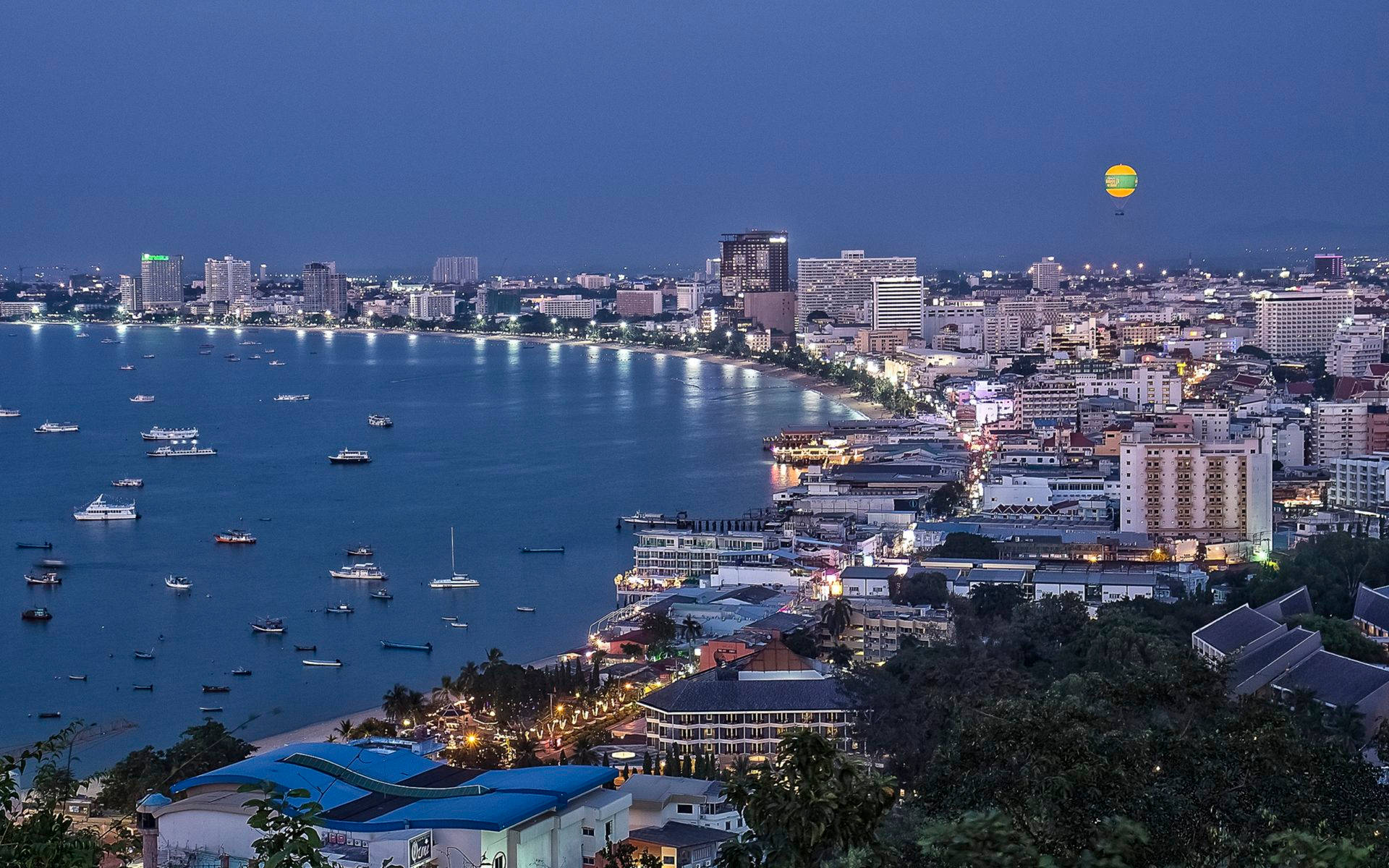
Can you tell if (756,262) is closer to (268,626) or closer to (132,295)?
(132,295)

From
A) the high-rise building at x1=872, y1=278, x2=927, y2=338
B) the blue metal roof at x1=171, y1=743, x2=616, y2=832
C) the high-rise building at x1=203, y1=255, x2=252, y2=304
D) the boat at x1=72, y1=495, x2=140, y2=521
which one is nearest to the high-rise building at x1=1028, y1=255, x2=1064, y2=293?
the high-rise building at x1=872, y1=278, x2=927, y2=338

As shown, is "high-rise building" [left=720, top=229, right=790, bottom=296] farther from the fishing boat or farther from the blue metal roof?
the blue metal roof

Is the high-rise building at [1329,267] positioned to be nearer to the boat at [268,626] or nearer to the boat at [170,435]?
the boat at [170,435]

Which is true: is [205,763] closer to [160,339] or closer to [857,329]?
[857,329]

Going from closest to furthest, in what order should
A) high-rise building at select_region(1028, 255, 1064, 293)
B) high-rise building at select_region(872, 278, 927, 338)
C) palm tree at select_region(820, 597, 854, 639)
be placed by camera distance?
palm tree at select_region(820, 597, 854, 639)
high-rise building at select_region(872, 278, 927, 338)
high-rise building at select_region(1028, 255, 1064, 293)

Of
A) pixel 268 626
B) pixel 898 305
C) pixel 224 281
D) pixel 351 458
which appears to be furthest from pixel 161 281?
pixel 268 626
